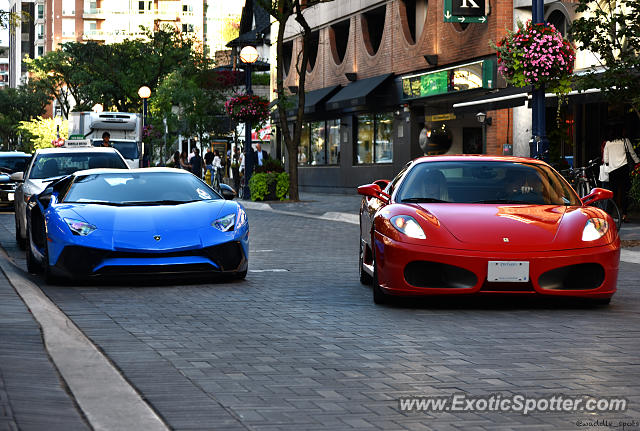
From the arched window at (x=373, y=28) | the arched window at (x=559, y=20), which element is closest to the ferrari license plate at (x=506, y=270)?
the arched window at (x=559, y=20)

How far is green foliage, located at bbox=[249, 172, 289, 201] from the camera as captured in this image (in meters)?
35.5

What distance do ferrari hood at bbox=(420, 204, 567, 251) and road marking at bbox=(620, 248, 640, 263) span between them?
573 cm

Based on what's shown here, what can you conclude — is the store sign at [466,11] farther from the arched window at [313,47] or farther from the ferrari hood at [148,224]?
the ferrari hood at [148,224]

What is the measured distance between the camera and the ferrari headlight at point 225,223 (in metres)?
11.9

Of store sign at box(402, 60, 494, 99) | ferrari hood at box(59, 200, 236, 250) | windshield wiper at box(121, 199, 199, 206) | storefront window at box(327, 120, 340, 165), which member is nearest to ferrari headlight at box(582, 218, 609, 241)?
ferrari hood at box(59, 200, 236, 250)

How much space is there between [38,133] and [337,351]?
112 metres

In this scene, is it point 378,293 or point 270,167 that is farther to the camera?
point 270,167

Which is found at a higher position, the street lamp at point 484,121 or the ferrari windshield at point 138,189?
the street lamp at point 484,121

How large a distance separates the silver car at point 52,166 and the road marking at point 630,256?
7679 mm

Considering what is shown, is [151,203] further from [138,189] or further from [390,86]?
[390,86]

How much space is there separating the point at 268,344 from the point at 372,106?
116 feet

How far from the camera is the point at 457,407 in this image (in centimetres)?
578

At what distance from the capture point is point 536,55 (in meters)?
18.1

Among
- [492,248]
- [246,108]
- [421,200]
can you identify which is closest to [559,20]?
[246,108]
